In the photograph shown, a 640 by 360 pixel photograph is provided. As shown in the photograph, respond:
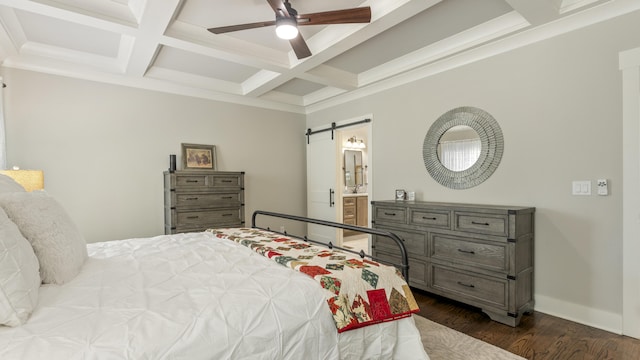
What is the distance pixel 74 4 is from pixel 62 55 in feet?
4.65

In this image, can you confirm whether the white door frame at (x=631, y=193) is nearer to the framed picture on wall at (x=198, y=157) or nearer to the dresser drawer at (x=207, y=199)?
the dresser drawer at (x=207, y=199)

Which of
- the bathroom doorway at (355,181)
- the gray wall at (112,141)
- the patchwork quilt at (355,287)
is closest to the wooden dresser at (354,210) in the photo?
the bathroom doorway at (355,181)

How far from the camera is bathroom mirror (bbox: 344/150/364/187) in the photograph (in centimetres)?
726

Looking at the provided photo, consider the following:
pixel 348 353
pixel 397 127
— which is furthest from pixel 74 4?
pixel 397 127

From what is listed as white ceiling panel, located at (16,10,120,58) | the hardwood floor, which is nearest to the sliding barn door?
the hardwood floor

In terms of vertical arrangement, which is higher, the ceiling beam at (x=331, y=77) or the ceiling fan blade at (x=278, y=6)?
the ceiling beam at (x=331, y=77)

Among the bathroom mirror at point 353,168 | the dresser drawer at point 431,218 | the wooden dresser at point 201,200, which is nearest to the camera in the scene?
the dresser drawer at point 431,218

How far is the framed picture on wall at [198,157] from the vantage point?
174 inches

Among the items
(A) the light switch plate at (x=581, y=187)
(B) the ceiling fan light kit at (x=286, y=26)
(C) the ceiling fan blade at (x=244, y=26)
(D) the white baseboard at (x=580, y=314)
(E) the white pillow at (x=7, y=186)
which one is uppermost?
(C) the ceiling fan blade at (x=244, y=26)

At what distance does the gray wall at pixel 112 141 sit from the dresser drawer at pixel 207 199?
47 centimetres

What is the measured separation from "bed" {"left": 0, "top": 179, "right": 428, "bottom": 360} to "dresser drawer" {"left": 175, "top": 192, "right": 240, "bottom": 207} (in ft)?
7.05

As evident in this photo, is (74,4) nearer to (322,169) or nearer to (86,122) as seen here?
(86,122)

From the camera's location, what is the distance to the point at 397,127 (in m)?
4.12

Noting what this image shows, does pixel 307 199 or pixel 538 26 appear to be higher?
pixel 538 26
